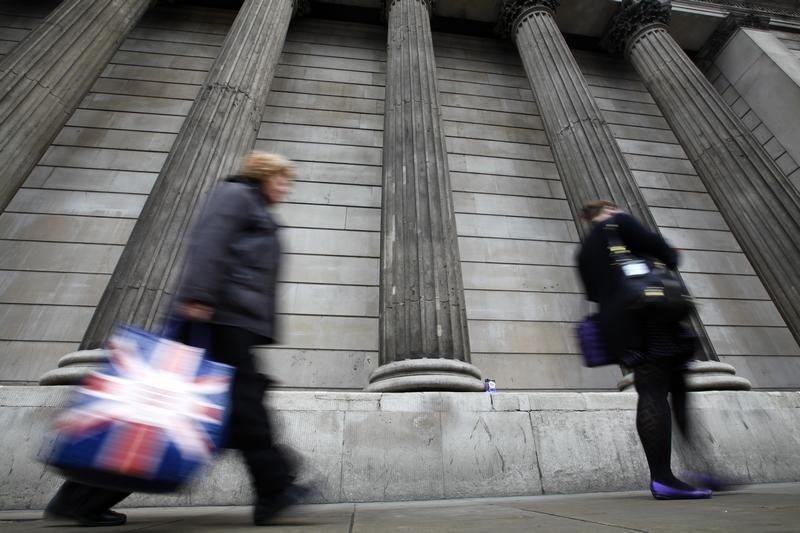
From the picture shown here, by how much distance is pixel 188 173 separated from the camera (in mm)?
5957

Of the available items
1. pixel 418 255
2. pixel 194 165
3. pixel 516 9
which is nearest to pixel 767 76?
pixel 516 9

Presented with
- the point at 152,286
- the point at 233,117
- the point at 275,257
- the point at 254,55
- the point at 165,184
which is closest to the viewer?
the point at 275,257

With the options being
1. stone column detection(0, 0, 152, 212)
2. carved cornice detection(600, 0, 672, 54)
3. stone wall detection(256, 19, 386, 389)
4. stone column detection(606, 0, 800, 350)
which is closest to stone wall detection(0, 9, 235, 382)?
stone column detection(0, 0, 152, 212)

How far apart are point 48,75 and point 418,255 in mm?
6784

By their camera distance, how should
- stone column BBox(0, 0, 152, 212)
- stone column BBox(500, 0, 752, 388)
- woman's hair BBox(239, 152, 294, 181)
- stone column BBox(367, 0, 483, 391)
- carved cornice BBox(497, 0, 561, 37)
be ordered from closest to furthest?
woman's hair BBox(239, 152, 294, 181)
stone column BBox(367, 0, 483, 391)
stone column BBox(0, 0, 152, 212)
stone column BBox(500, 0, 752, 388)
carved cornice BBox(497, 0, 561, 37)

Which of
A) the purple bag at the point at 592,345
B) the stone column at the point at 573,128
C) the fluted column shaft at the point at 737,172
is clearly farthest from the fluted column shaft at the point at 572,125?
the purple bag at the point at 592,345

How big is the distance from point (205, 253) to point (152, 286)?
12.3ft

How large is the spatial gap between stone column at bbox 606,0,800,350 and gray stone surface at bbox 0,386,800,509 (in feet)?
11.7

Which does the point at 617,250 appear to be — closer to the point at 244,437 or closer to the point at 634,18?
Answer: the point at 244,437

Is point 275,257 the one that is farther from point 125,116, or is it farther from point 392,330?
point 125,116

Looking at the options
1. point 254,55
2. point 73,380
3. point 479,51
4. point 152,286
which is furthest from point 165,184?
point 479,51

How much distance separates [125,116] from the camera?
9266 millimetres

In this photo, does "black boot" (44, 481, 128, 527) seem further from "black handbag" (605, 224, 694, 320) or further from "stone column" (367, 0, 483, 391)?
"black handbag" (605, 224, 694, 320)

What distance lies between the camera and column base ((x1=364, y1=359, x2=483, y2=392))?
14.5 feet
